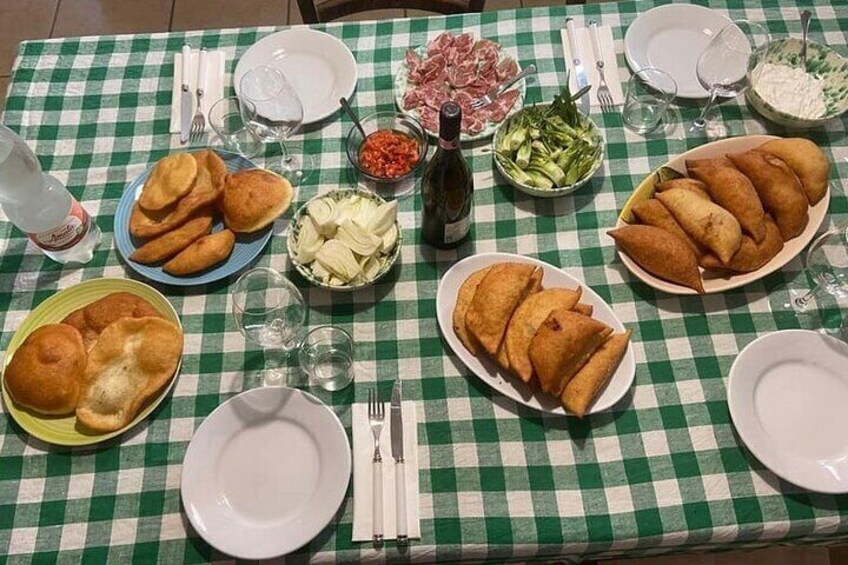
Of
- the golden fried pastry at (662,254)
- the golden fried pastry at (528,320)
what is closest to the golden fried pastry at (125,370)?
the golden fried pastry at (528,320)

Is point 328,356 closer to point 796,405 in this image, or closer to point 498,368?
point 498,368

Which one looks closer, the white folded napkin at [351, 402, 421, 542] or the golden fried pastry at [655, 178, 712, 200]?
the white folded napkin at [351, 402, 421, 542]

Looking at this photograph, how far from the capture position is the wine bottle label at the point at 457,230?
125 centimetres

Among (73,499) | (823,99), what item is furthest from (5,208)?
(823,99)

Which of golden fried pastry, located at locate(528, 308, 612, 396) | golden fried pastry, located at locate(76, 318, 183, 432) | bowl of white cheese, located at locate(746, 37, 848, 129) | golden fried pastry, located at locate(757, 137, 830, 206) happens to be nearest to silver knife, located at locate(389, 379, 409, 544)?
golden fried pastry, located at locate(528, 308, 612, 396)

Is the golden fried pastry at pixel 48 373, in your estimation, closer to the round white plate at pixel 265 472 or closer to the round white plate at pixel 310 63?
the round white plate at pixel 265 472

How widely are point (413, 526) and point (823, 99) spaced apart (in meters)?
1.22

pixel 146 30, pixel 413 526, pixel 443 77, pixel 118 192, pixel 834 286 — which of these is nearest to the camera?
pixel 413 526

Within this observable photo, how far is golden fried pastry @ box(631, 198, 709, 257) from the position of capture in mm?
1235

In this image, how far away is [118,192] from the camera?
54.5 inches

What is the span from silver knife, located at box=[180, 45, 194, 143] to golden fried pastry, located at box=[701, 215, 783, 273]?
1.09m

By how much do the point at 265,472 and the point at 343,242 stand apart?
42 centimetres

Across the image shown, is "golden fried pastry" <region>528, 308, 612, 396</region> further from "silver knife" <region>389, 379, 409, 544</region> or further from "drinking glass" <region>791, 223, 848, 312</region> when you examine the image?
"drinking glass" <region>791, 223, 848, 312</region>

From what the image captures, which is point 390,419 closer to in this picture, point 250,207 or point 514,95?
point 250,207
